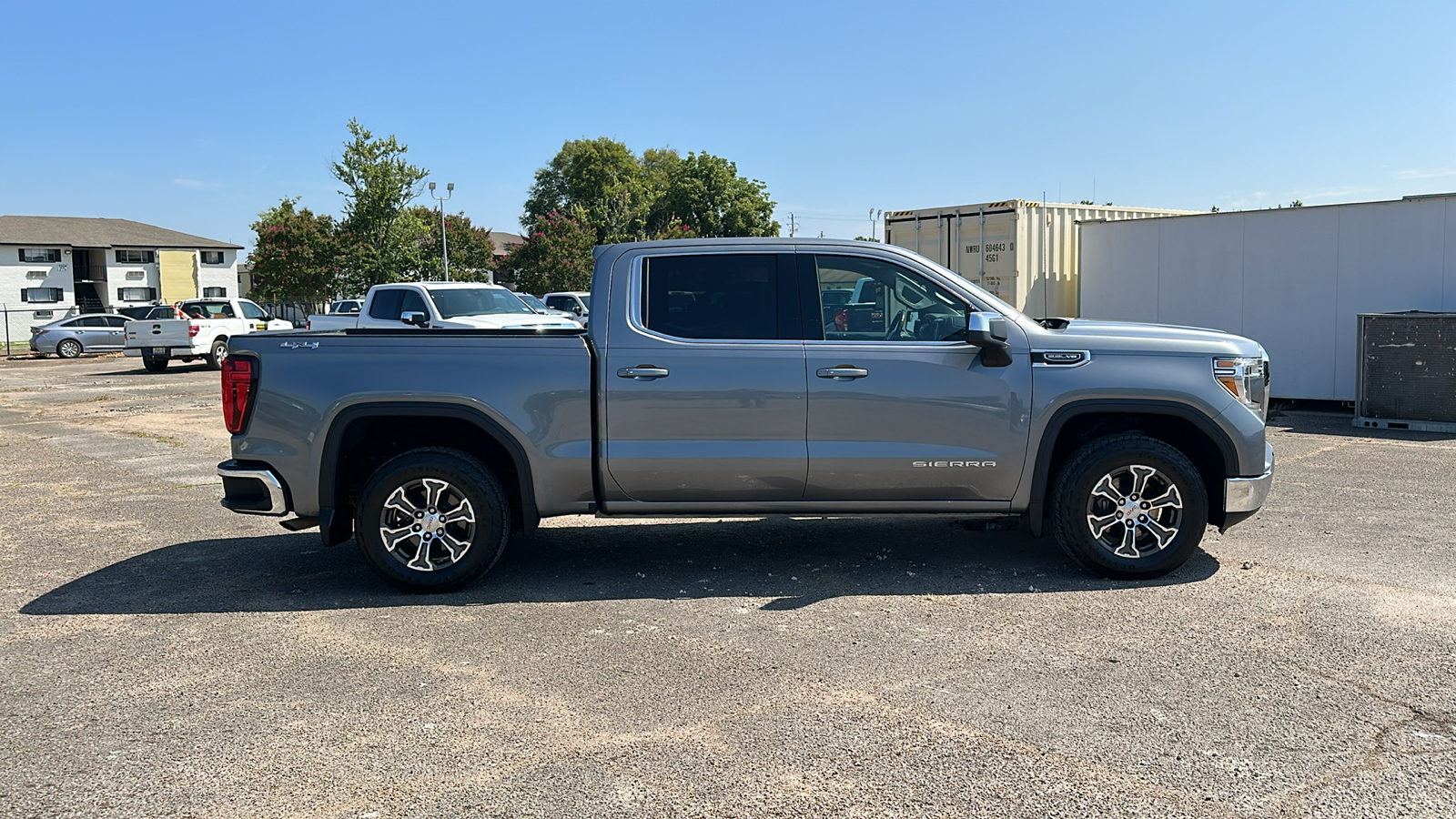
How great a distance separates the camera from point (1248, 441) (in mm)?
6281

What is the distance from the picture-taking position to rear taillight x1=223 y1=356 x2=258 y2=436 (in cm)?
618

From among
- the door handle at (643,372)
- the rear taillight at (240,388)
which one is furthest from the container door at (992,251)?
the rear taillight at (240,388)

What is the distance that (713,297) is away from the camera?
6352mm

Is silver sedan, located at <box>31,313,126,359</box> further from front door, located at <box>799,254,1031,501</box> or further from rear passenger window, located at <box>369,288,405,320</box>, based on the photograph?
front door, located at <box>799,254,1031,501</box>

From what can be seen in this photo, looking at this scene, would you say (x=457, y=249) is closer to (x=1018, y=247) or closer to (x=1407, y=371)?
(x=1018, y=247)

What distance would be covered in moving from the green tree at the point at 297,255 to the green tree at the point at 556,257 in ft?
38.0

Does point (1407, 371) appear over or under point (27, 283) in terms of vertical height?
under

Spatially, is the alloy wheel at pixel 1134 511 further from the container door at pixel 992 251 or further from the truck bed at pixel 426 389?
the container door at pixel 992 251

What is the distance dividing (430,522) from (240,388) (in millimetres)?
1249

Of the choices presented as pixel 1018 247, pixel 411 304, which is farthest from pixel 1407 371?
pixel 411 304

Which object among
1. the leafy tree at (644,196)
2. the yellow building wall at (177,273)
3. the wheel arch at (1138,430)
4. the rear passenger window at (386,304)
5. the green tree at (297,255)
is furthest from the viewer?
the yellow building wall at (177,273)

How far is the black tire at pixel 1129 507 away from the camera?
20.5ft

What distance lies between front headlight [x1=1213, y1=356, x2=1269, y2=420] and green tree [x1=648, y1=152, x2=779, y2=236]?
69963 millimetres

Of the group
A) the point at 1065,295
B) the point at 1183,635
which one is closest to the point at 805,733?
the point at 1183,635
